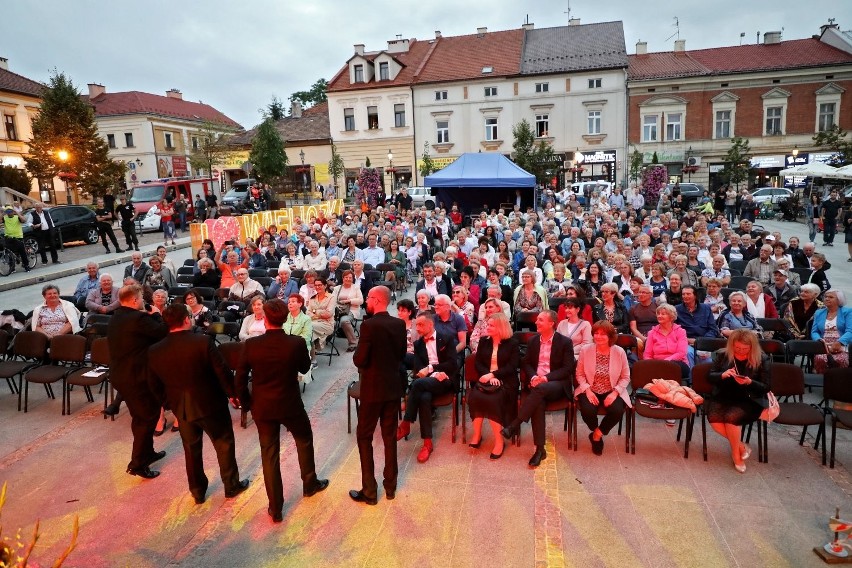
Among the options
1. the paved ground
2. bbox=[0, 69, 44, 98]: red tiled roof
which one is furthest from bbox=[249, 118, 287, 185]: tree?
the paved ground

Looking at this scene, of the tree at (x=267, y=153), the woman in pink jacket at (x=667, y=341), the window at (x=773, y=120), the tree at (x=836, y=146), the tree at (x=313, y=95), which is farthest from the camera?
the tree at (x=313, y=95)

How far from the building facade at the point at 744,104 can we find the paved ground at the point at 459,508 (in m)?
32.4

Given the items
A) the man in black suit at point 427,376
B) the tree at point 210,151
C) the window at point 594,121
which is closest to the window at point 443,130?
the window at point 594,121

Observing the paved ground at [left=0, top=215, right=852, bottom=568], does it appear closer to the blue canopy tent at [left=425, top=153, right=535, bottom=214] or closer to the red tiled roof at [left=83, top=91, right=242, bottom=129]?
the blue canopy tent at [left=425, top=153, right=535, bottom=214]

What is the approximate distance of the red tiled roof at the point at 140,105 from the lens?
45188 millimetres

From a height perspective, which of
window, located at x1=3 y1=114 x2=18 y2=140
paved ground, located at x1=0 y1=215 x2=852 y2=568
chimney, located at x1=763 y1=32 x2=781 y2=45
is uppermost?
chimney, located at x1=763 y1=32 x2=781 y2=45

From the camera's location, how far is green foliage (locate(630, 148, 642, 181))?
33.2m

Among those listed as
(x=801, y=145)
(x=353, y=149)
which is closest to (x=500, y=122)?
(x=353, y=149)

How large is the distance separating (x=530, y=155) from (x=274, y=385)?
2946 cm

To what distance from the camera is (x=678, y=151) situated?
35031mm

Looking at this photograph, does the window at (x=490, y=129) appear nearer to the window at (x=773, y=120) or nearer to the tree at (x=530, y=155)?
the tree at (x=530, y=155)

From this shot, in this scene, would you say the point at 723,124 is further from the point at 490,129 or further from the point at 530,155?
the point at 490,129

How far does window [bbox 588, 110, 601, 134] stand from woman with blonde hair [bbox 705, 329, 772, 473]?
3282 cm

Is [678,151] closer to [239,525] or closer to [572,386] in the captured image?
[572,386]
